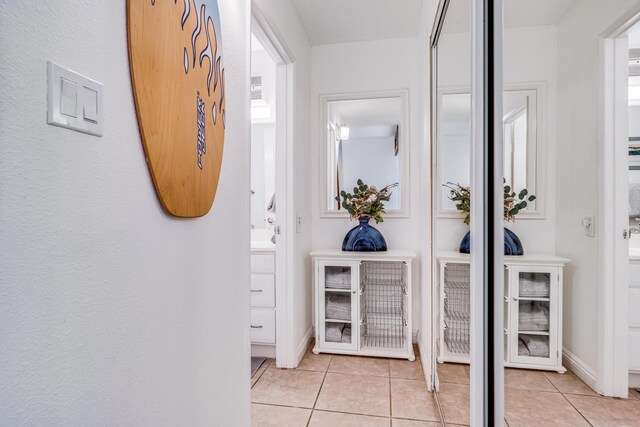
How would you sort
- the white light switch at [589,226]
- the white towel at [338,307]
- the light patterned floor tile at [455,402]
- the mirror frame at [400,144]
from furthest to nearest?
the mirror frame at [400,144], the white towel at [338,307], the light patterned floor tile at [455,402], the white light switch at [589,226]

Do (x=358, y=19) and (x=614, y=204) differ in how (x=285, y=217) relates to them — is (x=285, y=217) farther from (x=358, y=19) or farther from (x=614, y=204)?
(x=614, y=204)

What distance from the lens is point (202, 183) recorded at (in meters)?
1.14

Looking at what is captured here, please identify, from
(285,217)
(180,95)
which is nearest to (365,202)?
(285,217)

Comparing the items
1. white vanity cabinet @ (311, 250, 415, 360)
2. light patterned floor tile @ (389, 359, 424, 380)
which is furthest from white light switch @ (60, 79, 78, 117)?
light patterned floor tile @ (389, 359, 424, 380)

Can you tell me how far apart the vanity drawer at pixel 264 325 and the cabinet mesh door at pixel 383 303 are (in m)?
0.73

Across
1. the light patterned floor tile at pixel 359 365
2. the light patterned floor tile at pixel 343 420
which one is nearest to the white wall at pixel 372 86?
the light patterned floor tile at pixel 359 365

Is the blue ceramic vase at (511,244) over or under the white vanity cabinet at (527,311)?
over

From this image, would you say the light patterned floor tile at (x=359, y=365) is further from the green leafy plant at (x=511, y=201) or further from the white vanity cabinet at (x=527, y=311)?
the green leafy plant at (x=511, y=201)

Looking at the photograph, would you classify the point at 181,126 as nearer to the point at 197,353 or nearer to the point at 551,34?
the point at 197,353

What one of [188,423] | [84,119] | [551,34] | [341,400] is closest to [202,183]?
[84,119]

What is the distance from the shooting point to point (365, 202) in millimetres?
2766

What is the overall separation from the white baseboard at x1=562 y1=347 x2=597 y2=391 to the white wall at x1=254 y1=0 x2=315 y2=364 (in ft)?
6.11

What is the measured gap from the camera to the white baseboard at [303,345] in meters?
2.49

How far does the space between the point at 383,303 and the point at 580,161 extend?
238 centimetres
